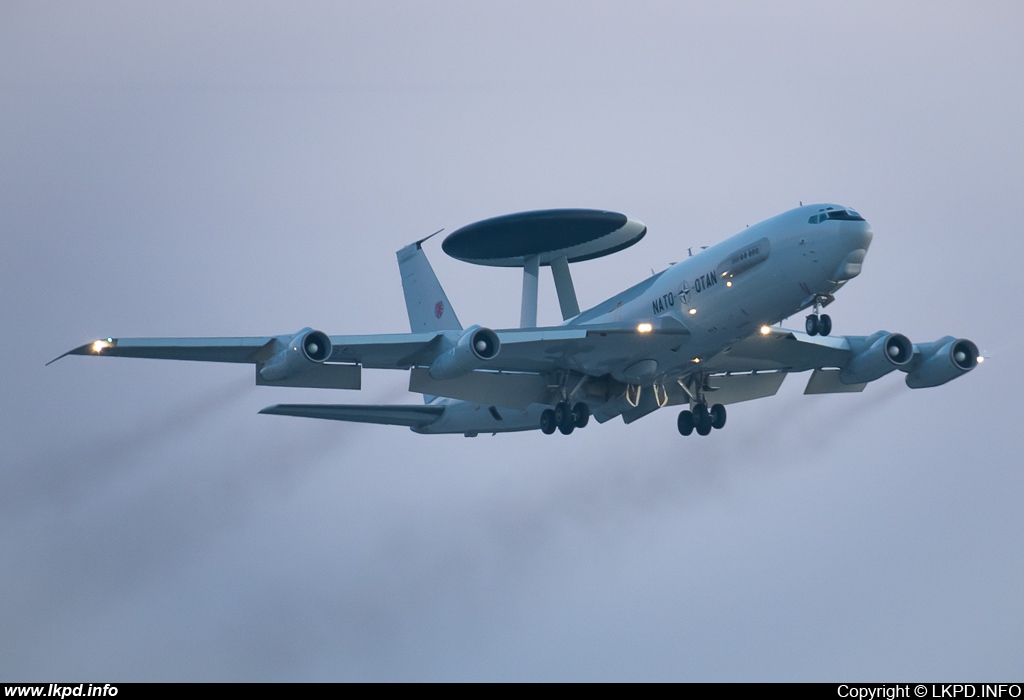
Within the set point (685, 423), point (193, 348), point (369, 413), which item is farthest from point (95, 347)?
point (685, 423)

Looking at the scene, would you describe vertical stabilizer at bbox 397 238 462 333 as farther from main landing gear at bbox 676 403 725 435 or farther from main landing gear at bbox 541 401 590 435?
main landing gear at bbox 676 403 725 435

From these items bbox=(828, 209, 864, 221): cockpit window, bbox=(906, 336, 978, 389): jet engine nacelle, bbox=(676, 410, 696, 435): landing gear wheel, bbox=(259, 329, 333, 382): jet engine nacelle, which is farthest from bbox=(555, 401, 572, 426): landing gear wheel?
bbox=(906, 336, 978, 389): jet engine nacelle

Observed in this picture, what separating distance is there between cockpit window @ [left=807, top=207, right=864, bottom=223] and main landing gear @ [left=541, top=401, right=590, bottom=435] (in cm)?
1172

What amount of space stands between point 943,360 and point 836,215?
36.4 feet

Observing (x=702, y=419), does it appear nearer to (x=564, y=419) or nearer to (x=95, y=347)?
(x=564, y=419)

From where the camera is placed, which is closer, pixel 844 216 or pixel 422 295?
pixel 844 216

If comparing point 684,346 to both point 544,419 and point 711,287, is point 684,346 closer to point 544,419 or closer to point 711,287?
point 711,287

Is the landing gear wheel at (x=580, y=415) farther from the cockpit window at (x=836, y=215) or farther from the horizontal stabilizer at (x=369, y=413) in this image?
the cockpit window at (x=836, y=215)

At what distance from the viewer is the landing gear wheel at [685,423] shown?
5303 cm

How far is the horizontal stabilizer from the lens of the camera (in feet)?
162

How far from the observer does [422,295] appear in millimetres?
59906

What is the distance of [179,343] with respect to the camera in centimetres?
4412
